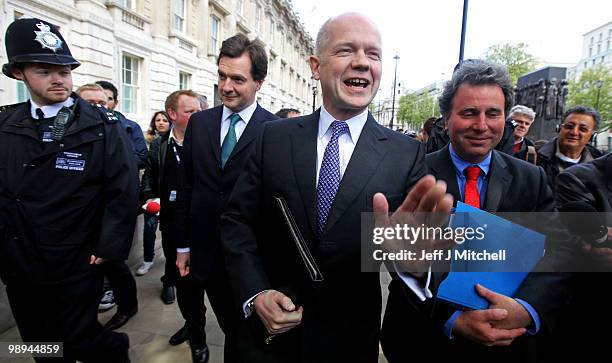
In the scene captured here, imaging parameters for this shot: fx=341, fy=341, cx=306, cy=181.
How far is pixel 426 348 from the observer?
1.60 metres

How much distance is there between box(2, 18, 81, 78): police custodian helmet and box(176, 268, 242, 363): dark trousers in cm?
166

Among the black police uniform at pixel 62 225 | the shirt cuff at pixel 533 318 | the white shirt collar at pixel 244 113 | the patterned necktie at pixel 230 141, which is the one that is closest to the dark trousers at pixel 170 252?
the black police uniform at pixel 62 225

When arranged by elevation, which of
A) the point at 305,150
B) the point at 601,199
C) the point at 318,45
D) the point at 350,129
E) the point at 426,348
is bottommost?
the point at 426,348

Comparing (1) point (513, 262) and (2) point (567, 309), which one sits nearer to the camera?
(1) point (513, 262)

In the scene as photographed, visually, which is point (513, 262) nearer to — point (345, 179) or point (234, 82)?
point (345, 179)

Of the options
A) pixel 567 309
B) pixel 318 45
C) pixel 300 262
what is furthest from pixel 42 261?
pixel 567 309

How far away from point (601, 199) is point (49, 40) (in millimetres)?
3035

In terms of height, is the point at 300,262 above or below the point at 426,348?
above

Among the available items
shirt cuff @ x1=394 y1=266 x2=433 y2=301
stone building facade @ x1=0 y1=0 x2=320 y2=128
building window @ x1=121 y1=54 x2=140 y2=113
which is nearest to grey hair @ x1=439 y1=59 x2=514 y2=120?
shirt cuff @ x1=394 y1=266 x2=433 y2=301

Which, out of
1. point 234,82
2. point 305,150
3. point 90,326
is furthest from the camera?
point 234,82

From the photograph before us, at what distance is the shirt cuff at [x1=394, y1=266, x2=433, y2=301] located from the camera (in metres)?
1.12

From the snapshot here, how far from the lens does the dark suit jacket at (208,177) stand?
2322 millimetres

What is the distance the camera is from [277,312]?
1.28 meters

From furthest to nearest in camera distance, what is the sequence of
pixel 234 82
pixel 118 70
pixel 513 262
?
pixel 118 70
pixel 234 82
pixel 513 262
